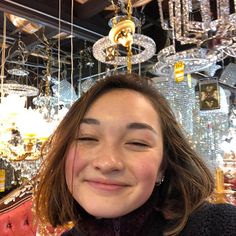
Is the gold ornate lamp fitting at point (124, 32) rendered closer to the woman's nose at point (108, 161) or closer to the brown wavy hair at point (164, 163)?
the brown wavy hair at point (164, 163)

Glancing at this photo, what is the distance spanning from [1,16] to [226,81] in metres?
2.35

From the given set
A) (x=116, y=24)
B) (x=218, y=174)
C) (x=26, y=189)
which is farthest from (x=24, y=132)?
(x=218, y=174)

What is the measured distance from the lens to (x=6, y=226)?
254 centimetres

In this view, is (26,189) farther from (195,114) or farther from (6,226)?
(195,114)

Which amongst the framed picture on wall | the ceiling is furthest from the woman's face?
the framed picture on wall

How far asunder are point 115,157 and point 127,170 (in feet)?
0.14

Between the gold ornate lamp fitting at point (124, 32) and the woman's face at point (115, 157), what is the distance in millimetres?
995

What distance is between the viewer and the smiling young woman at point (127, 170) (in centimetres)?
76

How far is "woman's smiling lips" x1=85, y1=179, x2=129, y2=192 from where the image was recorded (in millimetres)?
754

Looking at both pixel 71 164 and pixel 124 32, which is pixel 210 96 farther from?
pixel 71 164

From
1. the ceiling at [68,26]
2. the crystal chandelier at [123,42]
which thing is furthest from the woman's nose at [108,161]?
the ceiling at [68,26]

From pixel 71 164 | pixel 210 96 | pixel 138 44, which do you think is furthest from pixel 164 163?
pixel 210 96

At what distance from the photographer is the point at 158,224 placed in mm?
842

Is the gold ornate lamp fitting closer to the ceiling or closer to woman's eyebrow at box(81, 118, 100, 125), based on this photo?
the ceiling
